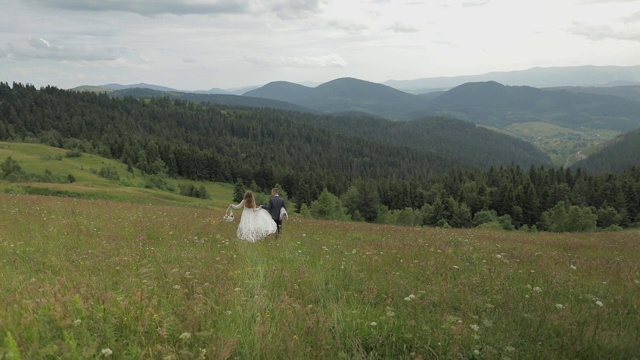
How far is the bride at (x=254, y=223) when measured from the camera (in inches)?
562

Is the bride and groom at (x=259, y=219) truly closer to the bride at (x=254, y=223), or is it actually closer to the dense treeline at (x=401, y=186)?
the bride at (x=254, y=223)

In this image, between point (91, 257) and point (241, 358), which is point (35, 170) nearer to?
point (91, 257)

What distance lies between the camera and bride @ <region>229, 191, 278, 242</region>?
14.3 m

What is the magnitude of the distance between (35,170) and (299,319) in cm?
10282

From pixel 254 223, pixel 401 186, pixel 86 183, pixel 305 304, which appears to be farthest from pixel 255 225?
pixel 401 186

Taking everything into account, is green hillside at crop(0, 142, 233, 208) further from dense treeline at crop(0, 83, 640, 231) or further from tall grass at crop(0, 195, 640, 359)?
tall grass at crop(0, 195, 640, 359)

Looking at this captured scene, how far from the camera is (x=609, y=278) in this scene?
346 inches

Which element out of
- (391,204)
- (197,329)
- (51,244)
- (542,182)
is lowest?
(391,204)

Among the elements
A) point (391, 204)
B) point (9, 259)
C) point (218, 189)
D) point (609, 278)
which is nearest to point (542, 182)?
point (391, 204)

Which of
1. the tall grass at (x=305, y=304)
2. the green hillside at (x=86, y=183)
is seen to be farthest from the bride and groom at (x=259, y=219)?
the green hillside at (x=86, y=183)

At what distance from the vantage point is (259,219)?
48.6ft

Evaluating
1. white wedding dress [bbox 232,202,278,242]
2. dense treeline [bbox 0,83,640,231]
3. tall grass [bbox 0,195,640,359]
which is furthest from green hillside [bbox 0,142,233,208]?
tall grass [bbox 0,195,640,359]

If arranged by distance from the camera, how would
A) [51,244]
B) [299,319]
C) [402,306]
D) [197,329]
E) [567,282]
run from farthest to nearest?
[51,244], [567,282], [402,306], [299,319], [197,329]

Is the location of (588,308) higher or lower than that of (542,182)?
higher
